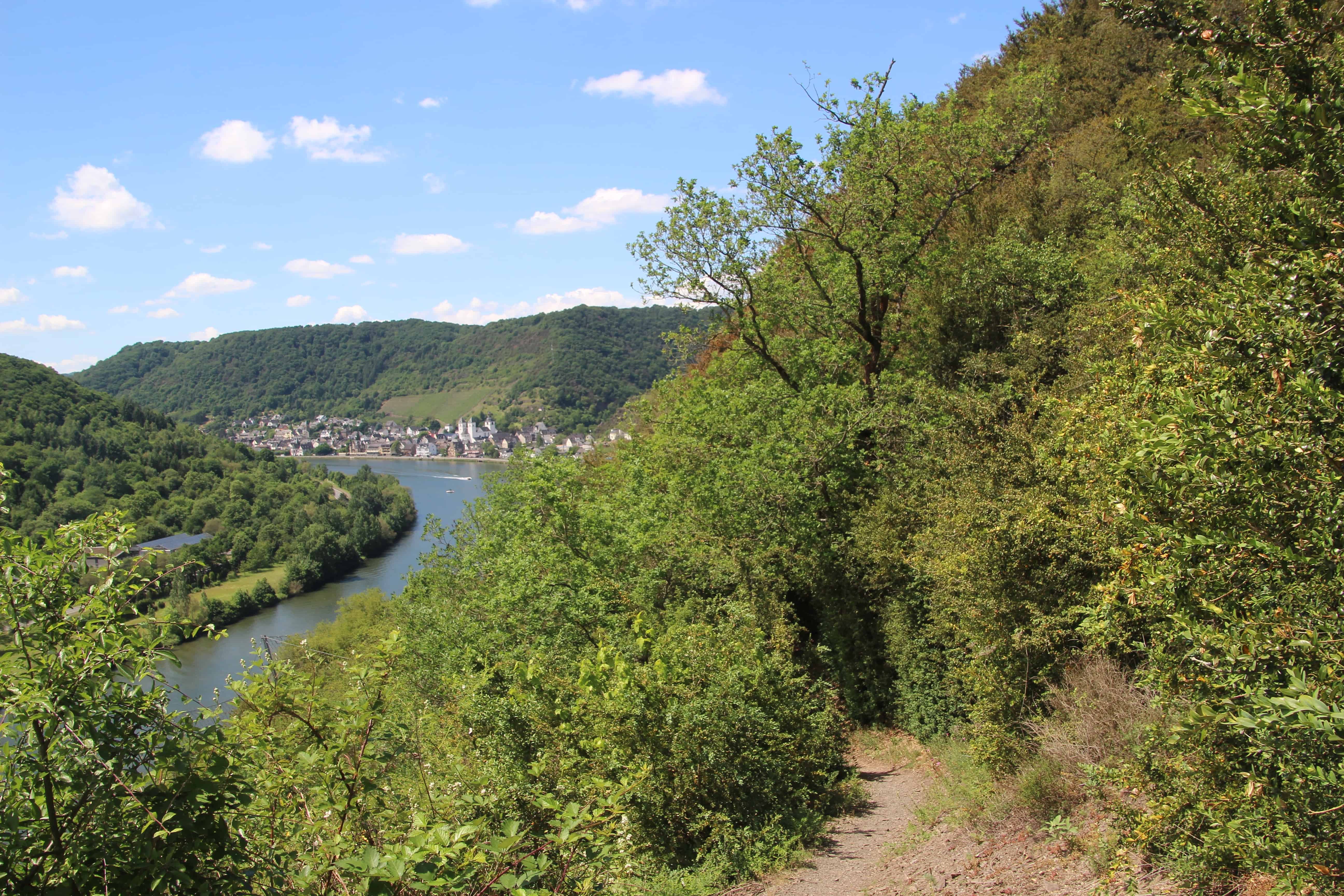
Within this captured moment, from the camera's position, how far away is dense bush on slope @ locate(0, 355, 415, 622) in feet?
198

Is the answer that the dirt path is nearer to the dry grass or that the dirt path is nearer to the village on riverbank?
the dry grass

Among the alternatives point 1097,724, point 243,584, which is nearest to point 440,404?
point 243,584

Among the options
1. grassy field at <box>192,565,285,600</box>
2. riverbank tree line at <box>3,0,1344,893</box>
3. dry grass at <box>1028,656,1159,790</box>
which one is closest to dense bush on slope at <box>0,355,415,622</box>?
grassy field at <box>192,565,285,600</box>

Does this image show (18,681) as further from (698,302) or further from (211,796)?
(698,302)

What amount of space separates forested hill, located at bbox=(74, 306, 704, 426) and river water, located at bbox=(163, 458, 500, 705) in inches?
1294

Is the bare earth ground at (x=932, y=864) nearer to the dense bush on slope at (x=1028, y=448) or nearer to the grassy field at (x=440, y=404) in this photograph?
the dense bush on slope at (x=1028, y=448)

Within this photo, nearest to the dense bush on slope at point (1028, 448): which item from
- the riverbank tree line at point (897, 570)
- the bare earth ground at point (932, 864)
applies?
the riverbank tree line at point (897, 570)

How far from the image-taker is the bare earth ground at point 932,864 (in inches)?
246

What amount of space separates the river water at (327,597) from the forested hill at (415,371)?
32874mm

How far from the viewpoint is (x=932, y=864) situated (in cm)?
740

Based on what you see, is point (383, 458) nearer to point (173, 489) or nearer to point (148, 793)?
point (173, 489)

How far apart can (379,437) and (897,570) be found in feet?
516

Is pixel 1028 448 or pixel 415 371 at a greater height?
pixel 415 371

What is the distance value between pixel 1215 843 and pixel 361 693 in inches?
199
